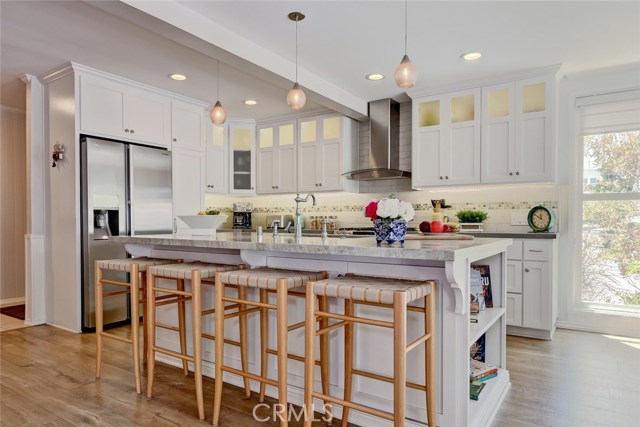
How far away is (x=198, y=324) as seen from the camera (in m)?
A: 2.21

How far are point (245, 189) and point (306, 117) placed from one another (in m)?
1.39

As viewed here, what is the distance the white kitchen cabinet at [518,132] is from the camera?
383 centimetres

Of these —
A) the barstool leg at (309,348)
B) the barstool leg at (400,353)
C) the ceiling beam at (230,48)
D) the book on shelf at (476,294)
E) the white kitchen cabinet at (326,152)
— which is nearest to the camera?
the barstool leg at (400,353)

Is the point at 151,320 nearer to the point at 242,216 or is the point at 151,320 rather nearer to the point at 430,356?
the point at 430,356

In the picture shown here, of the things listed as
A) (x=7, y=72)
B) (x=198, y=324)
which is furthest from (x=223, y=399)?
(x=7, y=72)

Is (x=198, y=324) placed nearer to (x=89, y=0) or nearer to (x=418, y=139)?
(x=89, y=0)

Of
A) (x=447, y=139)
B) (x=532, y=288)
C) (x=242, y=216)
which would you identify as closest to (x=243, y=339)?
(x=532, y=288)

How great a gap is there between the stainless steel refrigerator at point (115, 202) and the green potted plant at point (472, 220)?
3199mm

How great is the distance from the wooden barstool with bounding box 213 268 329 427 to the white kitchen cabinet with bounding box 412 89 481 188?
2.63 m

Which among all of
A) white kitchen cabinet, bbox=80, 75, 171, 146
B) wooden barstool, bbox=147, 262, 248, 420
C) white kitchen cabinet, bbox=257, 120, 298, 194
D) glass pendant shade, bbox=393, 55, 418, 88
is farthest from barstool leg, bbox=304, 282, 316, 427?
white kitchen cabinet, bbox=257, 120, 298, 194

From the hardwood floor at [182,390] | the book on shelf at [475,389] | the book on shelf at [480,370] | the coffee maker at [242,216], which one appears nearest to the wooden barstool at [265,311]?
the hardwood floor at [182,390]

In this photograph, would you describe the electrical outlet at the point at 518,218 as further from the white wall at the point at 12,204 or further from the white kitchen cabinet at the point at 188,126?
the white wall at the point at 12,204

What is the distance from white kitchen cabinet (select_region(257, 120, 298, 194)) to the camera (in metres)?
5.56

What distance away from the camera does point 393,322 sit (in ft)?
5.57
